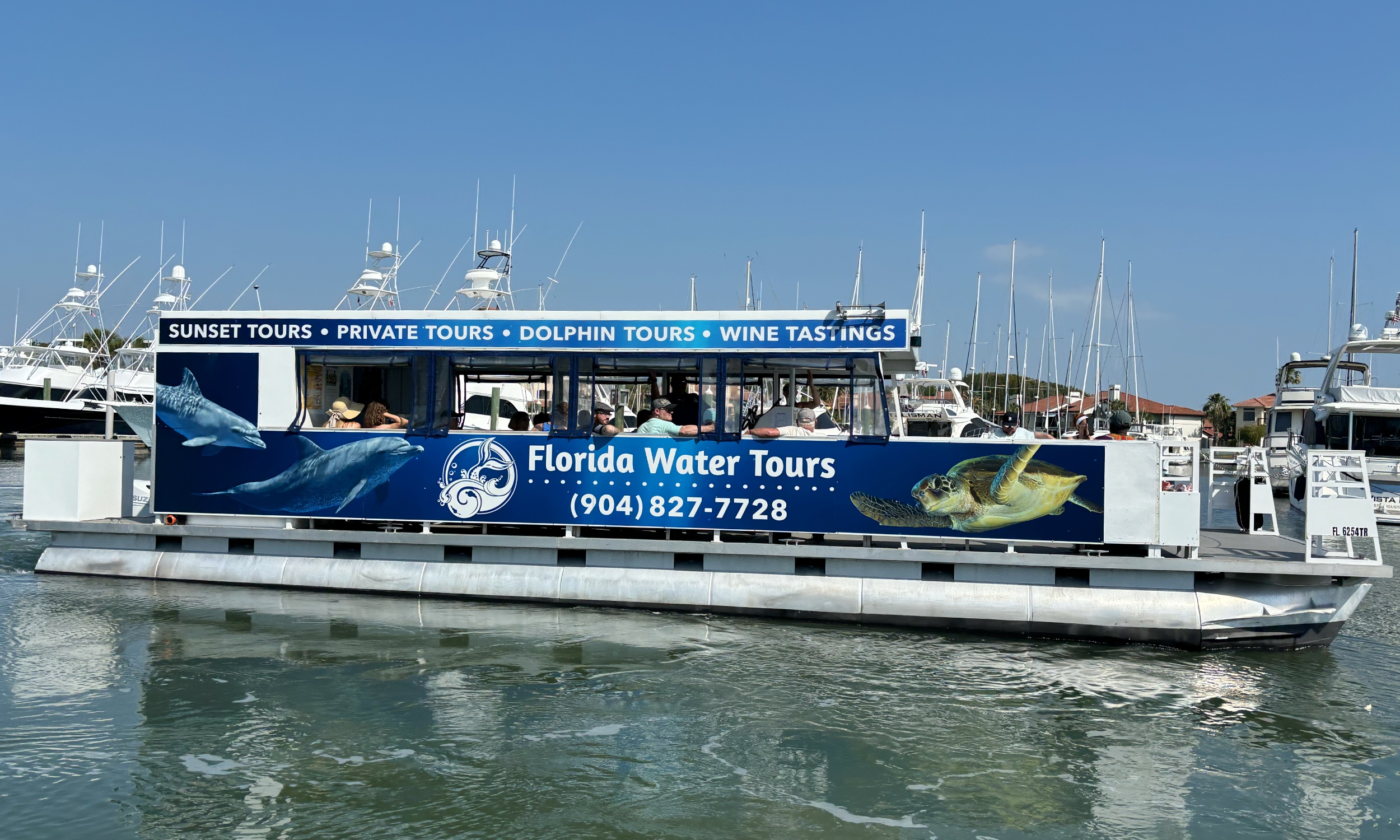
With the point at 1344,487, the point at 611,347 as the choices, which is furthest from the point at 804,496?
the point at 1344,487

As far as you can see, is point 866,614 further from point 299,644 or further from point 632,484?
point 299,644

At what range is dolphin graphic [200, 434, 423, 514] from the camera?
1202 centimetres

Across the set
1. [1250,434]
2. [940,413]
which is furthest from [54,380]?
[1250,434]

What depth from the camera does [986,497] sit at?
10.9m

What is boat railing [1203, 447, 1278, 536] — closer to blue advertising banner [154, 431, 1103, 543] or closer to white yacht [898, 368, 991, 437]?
blue advertising banner [154, 431, 1103, 543]

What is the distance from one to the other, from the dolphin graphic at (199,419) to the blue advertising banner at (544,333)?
2.03 ft

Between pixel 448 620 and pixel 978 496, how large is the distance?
19.5ft

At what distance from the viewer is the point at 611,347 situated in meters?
11.7

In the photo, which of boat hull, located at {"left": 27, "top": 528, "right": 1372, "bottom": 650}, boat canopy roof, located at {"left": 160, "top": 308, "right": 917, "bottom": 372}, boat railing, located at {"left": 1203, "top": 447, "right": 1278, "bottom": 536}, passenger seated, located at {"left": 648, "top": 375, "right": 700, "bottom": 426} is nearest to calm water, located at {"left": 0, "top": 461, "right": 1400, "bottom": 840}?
boat hull, located at {"left": 27, "top": 528, "right": 1372, "bottom": 650}

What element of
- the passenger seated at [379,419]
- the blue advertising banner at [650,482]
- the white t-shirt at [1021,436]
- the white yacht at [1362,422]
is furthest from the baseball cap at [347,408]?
the white yacht at [1362,422]

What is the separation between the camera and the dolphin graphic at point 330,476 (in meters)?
12.0

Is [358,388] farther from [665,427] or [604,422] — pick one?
[665,427]

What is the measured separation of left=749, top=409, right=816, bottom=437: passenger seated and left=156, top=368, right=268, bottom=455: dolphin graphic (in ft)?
19.8

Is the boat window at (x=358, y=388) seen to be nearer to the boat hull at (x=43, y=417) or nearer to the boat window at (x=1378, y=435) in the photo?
the boat window at (x=1378, y=435)
